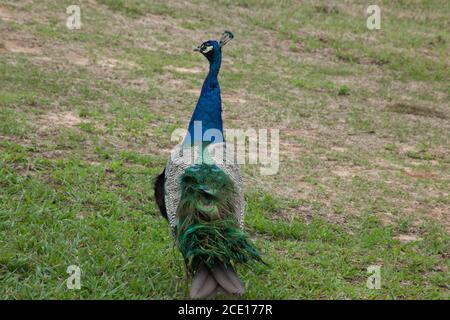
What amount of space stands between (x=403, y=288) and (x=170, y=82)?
549 cm

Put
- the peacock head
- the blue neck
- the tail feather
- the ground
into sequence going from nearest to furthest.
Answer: the tail feather, the blue neck, the ground, the peacock head

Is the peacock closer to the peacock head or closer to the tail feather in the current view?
the tail feather

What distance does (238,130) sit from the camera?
320 inches

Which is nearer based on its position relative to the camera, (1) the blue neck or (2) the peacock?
(2) the peacock

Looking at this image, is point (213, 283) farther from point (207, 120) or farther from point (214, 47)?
point (214, 47)

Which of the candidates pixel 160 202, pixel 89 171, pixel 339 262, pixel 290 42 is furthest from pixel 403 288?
pixel 290 42

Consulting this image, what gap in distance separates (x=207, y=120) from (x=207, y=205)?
2.71 ft

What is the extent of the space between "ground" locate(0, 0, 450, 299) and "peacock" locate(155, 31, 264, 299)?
19.5 inches

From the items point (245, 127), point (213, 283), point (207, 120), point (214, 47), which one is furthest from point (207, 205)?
point (245, 127)

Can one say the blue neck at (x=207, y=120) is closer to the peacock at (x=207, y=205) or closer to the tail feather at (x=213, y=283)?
the peacock at (x=207, y=205)

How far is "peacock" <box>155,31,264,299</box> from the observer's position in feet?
12.2

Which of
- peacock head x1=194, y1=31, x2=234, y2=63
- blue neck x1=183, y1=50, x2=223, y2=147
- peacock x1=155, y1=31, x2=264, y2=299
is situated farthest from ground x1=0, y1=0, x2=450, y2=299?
peacock head x1=194, y1=31, x2=234, y2=63

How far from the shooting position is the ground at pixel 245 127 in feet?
15.6
